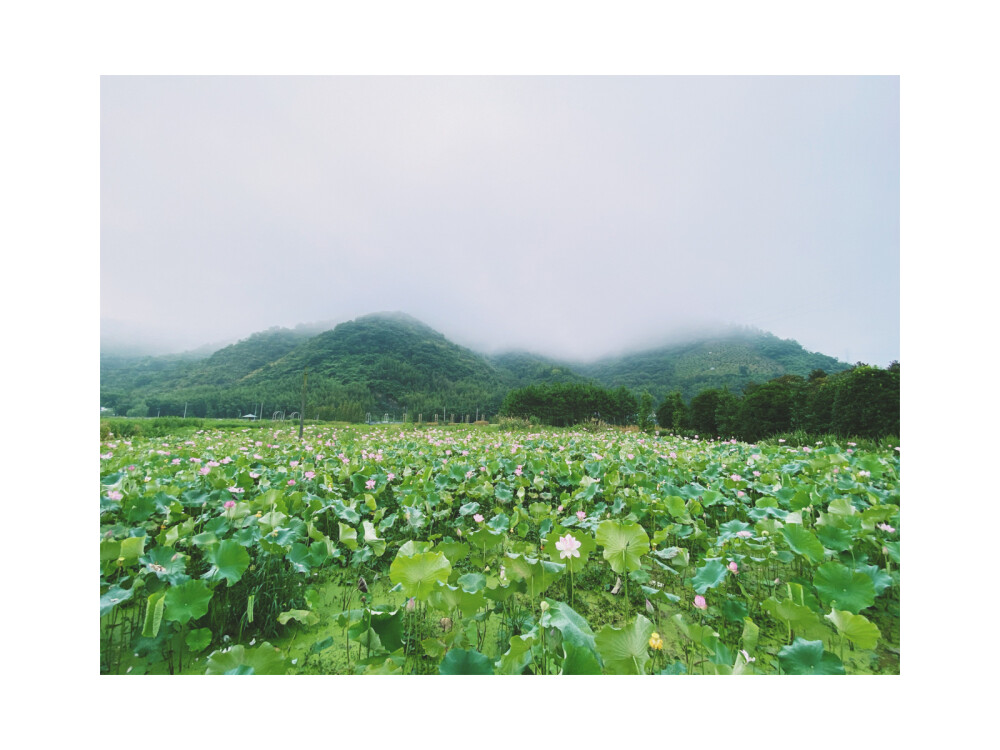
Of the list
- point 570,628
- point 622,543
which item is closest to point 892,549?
point 622,543

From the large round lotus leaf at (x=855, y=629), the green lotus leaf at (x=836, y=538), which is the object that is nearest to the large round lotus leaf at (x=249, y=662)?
the large round lotus leaf at (x=855, y=629)

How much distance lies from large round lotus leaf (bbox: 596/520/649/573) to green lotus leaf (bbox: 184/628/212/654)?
1.25m

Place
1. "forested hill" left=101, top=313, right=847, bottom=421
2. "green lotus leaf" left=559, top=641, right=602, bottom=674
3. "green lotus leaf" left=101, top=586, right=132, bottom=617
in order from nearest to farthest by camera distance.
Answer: "green lotus leaf" left=559, top=641, right=602, bottom=674 < "green lotus leaf" left=101, top=586, right=132, bottom=617 < "forested hill" left=101, top=313, right=847, bottom=421

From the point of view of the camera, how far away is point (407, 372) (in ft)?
81.4

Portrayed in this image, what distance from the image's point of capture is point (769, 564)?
67.7 inches

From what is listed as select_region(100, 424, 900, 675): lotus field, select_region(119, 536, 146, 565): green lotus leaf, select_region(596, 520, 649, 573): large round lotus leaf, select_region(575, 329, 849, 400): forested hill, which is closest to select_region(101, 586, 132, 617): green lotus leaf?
select_region(100, 424, 900, 675): lotus field

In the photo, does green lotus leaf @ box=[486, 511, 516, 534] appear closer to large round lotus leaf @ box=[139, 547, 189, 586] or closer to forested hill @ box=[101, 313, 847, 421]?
large round lotus leaf @ box=[139, 547, 189, 586]

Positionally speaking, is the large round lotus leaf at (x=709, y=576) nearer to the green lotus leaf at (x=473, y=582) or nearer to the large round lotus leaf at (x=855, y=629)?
the large round lotus leaf at (x=855, y=629)

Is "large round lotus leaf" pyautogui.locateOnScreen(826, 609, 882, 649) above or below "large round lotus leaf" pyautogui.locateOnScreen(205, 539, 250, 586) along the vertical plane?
below

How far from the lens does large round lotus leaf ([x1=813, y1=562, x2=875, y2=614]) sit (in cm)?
116

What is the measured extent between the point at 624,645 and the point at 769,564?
4.33 feet

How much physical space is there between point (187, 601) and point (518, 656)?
98 centimetres
